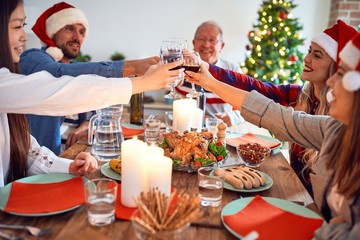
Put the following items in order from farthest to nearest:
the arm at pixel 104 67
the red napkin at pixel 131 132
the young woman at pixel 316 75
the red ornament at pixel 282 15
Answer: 1. the red ornament at pixel 282 15
2. the arm at pixel 104 67
3. the red napkin at pixel 131 132
4. the young woman at pixel 316 75

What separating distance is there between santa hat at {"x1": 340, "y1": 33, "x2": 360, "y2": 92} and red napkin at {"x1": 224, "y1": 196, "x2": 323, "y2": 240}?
0.42 m

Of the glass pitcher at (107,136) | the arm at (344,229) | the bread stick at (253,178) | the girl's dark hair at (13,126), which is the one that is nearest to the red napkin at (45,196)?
the girl's dark hair at (13,126)

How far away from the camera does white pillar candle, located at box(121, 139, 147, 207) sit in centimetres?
109

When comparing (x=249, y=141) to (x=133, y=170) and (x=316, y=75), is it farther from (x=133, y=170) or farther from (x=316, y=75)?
(x=133, y=170)

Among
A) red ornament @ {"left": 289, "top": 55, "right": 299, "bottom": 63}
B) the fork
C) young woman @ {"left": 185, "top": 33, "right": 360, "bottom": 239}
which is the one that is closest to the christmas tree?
red ornament @ {"left": 289, "top": 55, "right": 299, "bottom": 63}

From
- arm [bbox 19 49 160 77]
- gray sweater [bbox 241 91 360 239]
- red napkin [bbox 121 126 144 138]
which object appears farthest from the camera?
arm [bbox 19 49 160 77]

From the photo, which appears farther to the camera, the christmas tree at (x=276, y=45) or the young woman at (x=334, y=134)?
the christmas tree at (x=276, y=45)

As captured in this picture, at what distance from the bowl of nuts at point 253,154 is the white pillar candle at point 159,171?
0.55 metres

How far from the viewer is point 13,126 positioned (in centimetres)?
148

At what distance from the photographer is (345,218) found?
3.11ft

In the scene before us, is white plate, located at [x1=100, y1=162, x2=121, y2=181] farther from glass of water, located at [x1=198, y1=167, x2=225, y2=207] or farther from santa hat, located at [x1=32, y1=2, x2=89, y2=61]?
santa hat, located at [x1=32, y1=2, x2=89, y2=61]

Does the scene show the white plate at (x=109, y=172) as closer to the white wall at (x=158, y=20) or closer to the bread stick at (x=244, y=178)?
the bread stick at (x=244, y=178)

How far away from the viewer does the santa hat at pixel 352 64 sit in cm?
89

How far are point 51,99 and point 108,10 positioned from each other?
12.6ft
